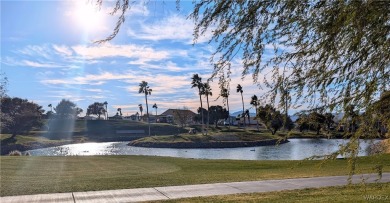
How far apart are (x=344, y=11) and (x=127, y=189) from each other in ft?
29.2

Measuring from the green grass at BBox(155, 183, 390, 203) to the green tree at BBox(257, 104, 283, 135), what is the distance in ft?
13.7

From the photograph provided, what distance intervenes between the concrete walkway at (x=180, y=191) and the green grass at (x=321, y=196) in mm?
470

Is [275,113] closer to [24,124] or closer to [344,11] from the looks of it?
[344,11]

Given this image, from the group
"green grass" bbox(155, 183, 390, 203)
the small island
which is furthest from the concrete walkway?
the small island

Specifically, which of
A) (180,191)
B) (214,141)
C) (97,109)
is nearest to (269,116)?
(180,191)

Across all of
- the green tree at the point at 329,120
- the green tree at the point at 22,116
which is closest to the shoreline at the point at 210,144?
the green tree at the point at 22,116

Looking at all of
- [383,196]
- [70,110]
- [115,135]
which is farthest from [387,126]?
[70,110]

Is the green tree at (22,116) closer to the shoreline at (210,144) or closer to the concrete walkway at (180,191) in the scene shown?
the shoreline at (210,144)

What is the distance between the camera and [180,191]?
11625 mm

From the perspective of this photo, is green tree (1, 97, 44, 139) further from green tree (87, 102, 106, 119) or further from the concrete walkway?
green tree (87, 102, 106, 119)

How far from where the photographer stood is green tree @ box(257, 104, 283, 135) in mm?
5313

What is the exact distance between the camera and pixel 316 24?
4.97 metres

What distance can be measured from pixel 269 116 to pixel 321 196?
5.38m

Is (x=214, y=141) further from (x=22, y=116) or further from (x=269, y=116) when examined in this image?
(x=269, y=116)
